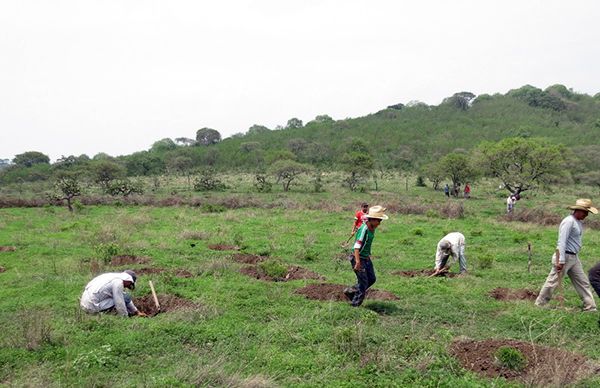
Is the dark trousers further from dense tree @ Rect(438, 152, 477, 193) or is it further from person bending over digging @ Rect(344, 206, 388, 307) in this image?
dense tree @ Rect(438, 152, 477, 193)

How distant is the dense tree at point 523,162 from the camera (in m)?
31.9

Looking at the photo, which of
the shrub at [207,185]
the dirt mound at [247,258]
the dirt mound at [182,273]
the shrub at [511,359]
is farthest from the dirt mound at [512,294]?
the shrub at [207,185]

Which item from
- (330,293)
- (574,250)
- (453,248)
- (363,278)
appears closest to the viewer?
(574,250)

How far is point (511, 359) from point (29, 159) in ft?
289

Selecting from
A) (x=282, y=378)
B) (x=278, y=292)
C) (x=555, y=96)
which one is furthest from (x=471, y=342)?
(x=555, y=96)

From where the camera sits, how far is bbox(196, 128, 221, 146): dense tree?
331 feet

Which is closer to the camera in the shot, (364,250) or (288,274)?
(364,250)

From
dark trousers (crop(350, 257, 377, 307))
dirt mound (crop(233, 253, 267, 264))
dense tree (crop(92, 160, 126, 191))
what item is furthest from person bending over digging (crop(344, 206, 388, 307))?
dense tree (crop(92, 160, 126, 191))

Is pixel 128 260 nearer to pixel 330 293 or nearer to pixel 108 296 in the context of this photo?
pixel 108 296

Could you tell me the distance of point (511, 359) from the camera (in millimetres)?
5824

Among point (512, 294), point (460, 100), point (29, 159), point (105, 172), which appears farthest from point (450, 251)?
point (460, 100)

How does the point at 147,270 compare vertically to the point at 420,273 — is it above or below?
above

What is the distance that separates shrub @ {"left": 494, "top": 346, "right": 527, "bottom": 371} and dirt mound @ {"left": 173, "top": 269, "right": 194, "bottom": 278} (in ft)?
24.7

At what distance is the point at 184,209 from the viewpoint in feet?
97.0
